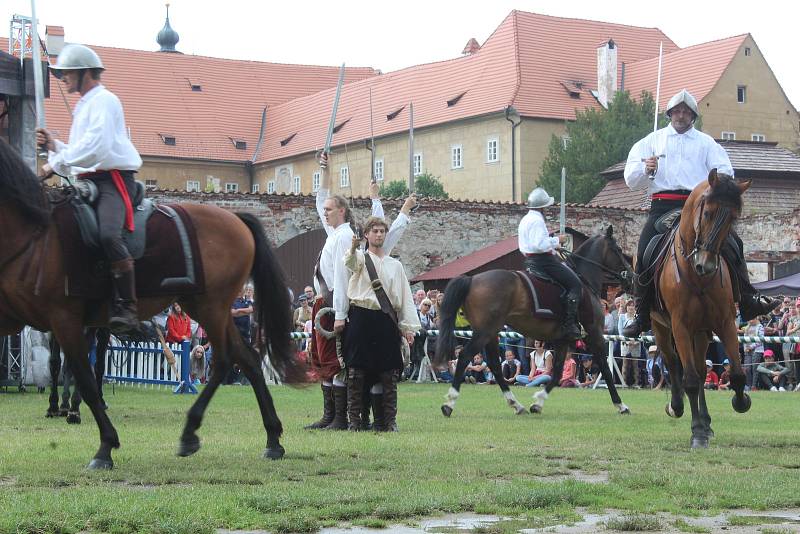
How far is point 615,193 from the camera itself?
202 ft

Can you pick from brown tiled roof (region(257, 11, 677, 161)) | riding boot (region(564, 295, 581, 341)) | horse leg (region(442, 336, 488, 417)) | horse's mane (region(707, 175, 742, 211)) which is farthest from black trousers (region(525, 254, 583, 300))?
brown tiled roof (region(257, 11, 677, 161))

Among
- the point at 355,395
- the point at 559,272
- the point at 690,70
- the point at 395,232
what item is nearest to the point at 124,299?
the point at 355,395

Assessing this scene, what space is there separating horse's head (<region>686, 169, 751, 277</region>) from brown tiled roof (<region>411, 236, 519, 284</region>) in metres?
26.2

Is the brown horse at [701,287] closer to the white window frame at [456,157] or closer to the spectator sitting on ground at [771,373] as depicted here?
the spectator sitting on ground at [771,373]

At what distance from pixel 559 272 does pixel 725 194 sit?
6.48m

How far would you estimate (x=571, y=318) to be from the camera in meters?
17.3

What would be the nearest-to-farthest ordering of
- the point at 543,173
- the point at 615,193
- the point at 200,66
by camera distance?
the point at 615,193
the point at 543,173
the point at 200,66

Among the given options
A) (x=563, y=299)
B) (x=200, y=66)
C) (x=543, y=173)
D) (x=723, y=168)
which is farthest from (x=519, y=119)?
(x=723, y=168)

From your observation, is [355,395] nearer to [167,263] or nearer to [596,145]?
[167,263]

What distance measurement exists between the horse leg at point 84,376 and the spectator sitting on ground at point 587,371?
17.0 meters

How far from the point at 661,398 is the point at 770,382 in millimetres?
4979

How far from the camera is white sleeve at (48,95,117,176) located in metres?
9.20

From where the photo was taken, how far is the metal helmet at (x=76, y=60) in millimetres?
9312

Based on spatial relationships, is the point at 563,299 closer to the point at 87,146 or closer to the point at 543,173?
the point at 87,146
